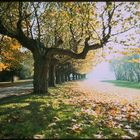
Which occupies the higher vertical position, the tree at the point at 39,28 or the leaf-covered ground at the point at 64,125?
the tree at the point at 39,28

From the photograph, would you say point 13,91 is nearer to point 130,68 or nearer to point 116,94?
point 116,94

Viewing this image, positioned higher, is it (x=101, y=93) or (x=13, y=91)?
(x=13, y=91)

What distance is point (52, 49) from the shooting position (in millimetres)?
20594

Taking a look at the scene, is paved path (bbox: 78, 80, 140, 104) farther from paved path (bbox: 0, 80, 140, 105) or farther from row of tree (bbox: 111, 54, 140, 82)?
row of tree (bbox: 111, 54, 140, 82)

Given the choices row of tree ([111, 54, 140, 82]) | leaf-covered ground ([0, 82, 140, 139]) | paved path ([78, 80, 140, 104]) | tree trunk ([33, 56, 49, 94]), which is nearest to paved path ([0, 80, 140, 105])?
paved path ([78, 80, 140, 104])

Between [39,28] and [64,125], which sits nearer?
[64,125]

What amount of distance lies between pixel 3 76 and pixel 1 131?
6317 cm

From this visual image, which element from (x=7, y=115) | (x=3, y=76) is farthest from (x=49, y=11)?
(x=3, y=76)

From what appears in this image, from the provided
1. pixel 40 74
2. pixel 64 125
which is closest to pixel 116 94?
pixel 40 74

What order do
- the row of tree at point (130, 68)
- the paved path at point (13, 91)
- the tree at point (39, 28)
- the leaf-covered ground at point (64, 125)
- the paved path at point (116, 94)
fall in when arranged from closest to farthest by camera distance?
the leaf-covered ground at point (64, 125) → the tree at point (39, 28) → the paved path at point (116, 94) → the paved path at point (13, 91) → the row of tree at point (130, 68)

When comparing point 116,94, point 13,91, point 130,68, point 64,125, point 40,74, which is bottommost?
point 116,94

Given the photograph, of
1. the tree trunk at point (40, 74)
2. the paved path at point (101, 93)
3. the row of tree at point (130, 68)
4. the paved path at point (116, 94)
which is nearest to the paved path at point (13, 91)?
the paved path at point (101, 93)

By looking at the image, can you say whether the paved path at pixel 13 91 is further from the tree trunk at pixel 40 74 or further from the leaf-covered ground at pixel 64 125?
the leaf-covered ground at pixel 64 125

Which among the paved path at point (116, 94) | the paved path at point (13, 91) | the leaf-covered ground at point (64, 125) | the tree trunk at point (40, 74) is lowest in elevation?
the paved path at point (116, 94)
